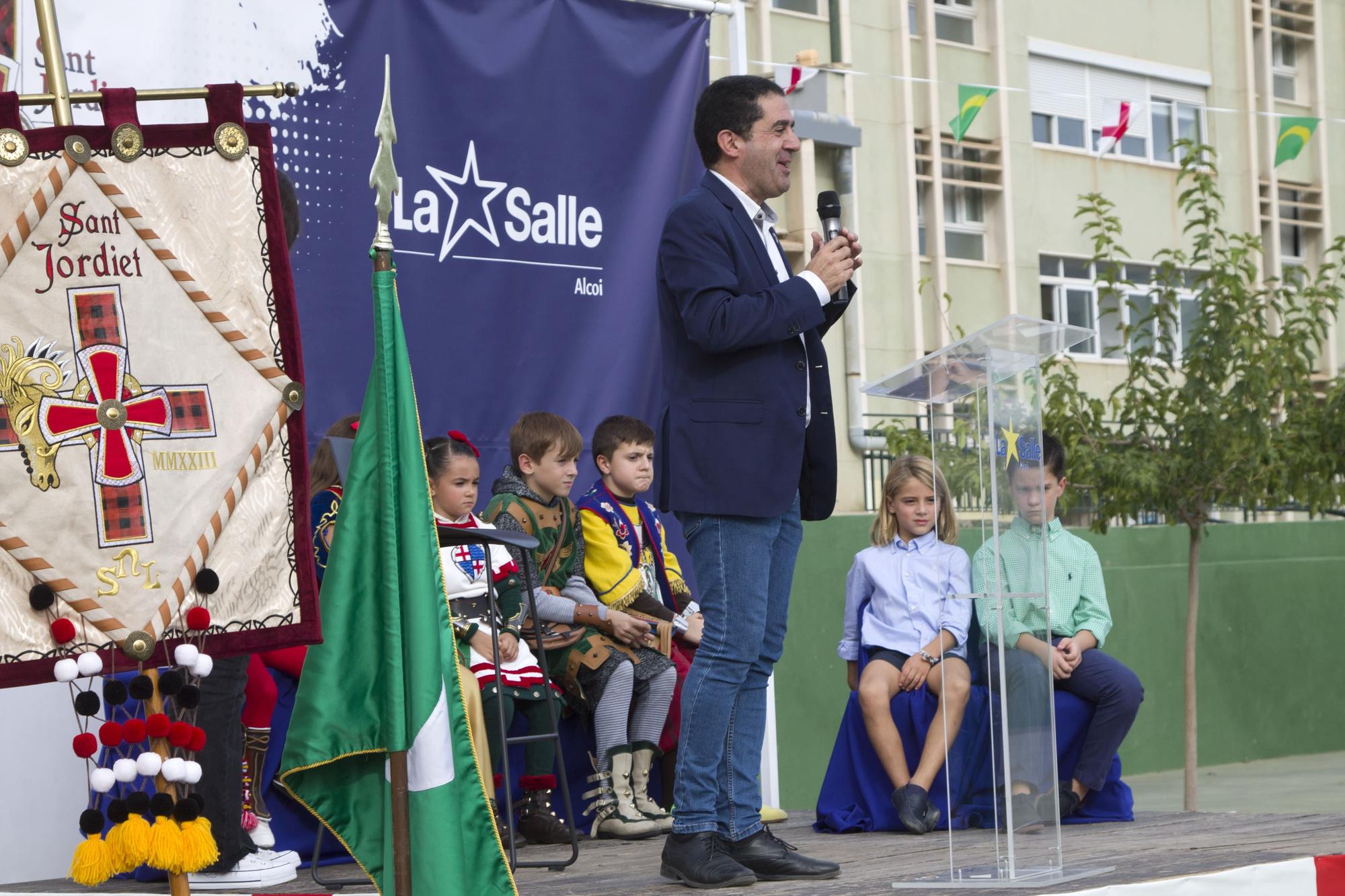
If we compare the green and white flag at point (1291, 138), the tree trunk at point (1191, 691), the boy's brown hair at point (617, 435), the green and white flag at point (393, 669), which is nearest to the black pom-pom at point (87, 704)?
the green and white flag at point (393, 669)

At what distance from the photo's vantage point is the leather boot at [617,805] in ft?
15.8

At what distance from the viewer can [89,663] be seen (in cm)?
272

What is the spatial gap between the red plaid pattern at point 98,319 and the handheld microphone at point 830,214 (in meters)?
1.52

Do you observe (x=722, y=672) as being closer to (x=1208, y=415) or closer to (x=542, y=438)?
(x=542, y=438)

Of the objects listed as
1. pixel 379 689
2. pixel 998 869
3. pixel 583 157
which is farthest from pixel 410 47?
pixel 998 869

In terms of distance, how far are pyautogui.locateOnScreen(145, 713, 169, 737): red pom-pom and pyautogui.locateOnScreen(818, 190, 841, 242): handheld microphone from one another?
172 cm

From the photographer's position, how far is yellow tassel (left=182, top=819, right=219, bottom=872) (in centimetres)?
277

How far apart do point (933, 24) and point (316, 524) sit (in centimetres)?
1290

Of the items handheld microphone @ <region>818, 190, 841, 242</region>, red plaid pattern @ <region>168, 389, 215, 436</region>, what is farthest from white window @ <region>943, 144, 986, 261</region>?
red plaid pattern @ <region>168, 389, 215, 436</region>

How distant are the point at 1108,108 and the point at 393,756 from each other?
15.4 m

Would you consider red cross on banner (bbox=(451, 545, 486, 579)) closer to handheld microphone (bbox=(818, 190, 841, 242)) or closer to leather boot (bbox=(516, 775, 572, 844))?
leather boot (bbox=(516, 775, 572, 844))

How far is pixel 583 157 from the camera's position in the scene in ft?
18.3

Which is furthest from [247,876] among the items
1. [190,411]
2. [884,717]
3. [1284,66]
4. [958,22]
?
[1284,66]

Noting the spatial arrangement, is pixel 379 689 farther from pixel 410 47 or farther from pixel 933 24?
pixel 933 24
